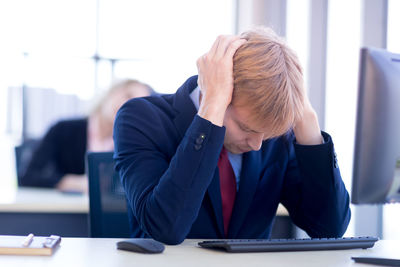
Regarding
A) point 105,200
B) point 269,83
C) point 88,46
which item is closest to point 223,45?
point 269,83

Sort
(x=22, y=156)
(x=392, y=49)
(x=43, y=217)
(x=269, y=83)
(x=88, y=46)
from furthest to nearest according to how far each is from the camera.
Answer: (x=88, y=46) < (x=22, y=156) < (x=392, y=49) < (x=43, y=217) < (x=269, y=83)

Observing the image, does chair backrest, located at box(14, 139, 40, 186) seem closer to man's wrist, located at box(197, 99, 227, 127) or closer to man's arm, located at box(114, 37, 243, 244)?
man's arm, located at box(114, 37, 243, 244)

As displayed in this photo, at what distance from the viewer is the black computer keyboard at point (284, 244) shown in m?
0.96

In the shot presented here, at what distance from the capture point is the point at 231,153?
130 cm

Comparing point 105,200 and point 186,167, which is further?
point 105,200

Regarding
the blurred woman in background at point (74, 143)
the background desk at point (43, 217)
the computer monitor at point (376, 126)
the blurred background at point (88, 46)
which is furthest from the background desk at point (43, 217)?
the blurred background at point (88, 46)

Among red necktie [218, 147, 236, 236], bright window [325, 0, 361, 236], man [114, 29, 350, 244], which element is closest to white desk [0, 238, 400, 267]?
man [114, 29, 350, 244]

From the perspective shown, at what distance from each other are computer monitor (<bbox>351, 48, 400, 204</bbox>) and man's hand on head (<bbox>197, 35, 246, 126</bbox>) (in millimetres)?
299

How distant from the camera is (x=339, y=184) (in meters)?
1.23

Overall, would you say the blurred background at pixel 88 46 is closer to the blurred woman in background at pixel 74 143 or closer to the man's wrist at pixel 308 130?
the blurred woman in background at pixel 74 143

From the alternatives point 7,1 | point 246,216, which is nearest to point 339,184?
point 246,216

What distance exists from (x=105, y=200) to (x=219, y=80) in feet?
2.05

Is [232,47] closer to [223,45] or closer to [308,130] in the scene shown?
[223,45]

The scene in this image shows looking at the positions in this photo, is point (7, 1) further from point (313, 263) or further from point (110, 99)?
point (313, 263)
